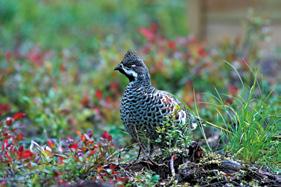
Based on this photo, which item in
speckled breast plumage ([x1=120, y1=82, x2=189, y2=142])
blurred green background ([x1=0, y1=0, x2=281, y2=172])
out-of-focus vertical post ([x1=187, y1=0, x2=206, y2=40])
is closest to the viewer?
speckled breast plumage ([x1=120, y1=82, x2=189, y2=142])

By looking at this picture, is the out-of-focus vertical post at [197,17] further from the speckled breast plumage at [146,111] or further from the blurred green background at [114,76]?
the speckled breast plumage at [146,111]

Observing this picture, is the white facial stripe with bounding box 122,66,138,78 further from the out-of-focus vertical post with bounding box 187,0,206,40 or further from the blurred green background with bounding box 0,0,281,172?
the out-of-focus vertical post with bounding box 187,0,206,40

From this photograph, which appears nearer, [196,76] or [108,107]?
[108,107]

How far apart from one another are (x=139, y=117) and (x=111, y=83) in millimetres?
3525

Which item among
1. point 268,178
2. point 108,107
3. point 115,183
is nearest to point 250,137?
point 268,178

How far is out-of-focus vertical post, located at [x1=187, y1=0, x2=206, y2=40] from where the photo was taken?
10.9 m

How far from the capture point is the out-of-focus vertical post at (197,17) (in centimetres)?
1087

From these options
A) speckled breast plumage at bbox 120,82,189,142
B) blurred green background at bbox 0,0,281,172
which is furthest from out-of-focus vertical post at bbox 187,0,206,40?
speckled breast plumage at bbox 120,82,189,142

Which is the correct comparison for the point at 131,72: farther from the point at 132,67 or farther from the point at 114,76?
the point at 114,76

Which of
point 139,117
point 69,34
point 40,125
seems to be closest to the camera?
point 139,117

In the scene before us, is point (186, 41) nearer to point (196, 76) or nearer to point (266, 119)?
point (196, 76)

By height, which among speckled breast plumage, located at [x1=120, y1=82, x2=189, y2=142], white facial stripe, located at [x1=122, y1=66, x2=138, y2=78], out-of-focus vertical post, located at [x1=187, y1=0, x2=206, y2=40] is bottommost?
speckled breast plumage, located at [x1=120, y1=82, x2=189, y2=142]

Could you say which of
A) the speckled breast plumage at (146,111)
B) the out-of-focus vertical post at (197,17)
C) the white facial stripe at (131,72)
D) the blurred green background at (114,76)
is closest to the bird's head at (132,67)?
the white facial stripe at (131,72)

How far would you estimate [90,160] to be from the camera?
370 centimetres
